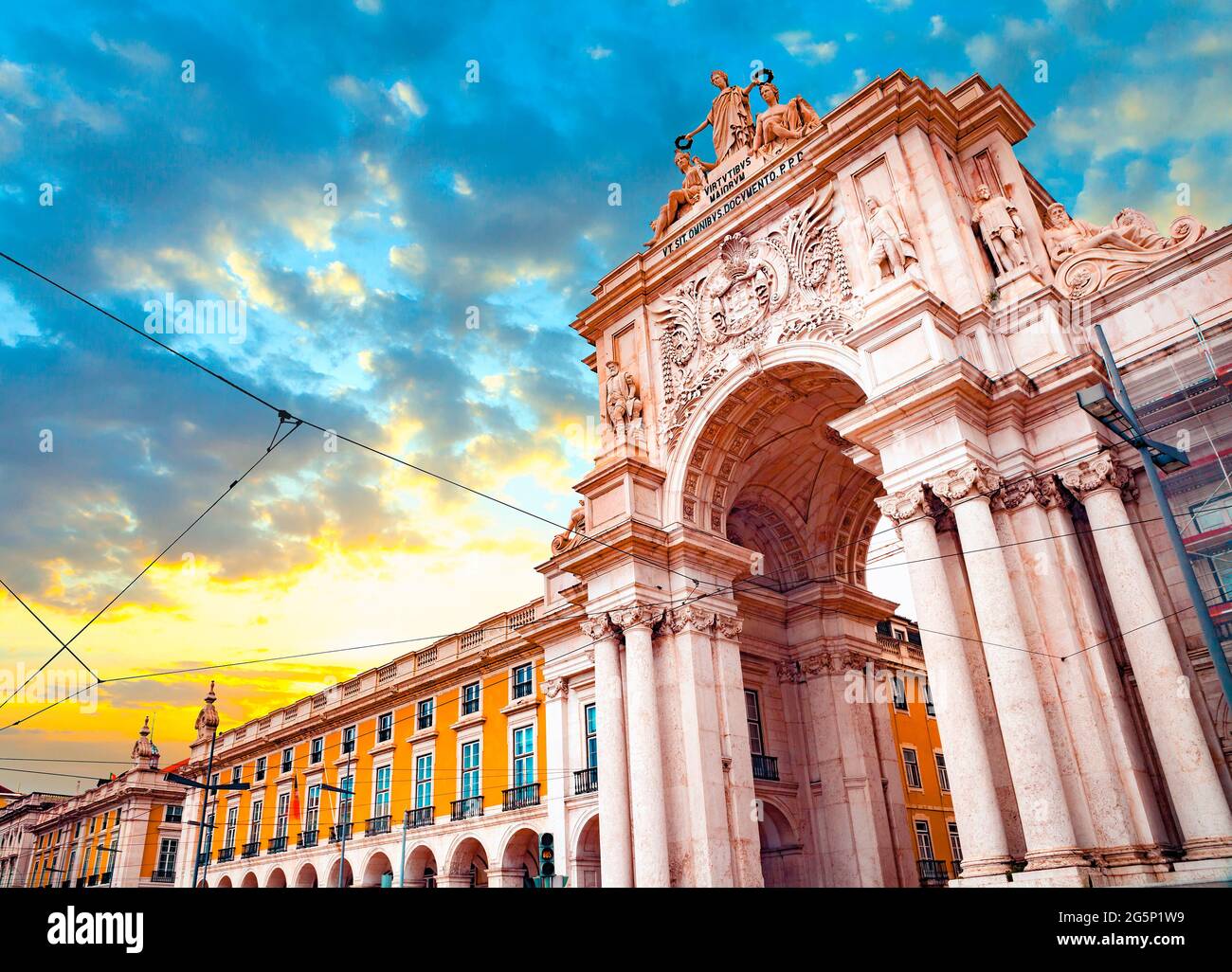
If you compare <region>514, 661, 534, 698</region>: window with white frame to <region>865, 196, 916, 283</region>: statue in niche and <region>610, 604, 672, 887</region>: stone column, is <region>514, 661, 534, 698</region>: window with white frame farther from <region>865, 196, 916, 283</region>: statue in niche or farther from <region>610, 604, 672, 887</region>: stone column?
<region>865, 196, 916, 283</region>: statue in niche

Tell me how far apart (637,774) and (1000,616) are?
30.0ft

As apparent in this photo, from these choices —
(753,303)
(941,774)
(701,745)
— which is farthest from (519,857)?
(753,303)

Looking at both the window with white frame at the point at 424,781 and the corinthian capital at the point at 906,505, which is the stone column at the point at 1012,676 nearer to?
the corinthian capital at the point at 906,505

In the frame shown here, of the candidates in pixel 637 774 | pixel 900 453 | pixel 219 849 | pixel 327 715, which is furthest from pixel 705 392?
pixel 219 849

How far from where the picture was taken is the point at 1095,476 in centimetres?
1622

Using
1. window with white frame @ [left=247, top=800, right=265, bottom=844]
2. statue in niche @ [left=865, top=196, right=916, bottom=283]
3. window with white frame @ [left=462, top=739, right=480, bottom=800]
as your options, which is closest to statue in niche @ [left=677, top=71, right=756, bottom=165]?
statue in niche @ [left=865, top=196, right=916, bottom=283]

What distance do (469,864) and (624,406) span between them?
19.0 meters

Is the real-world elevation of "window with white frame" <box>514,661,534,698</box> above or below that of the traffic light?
above

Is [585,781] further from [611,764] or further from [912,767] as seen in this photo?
[912,767]

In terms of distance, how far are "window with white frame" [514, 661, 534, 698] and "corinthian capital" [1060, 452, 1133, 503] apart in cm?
2047

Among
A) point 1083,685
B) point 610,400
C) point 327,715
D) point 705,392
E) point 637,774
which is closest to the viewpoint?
point 1083,685

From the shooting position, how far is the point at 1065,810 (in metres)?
14.0

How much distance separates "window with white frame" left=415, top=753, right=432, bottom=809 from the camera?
34594mm
